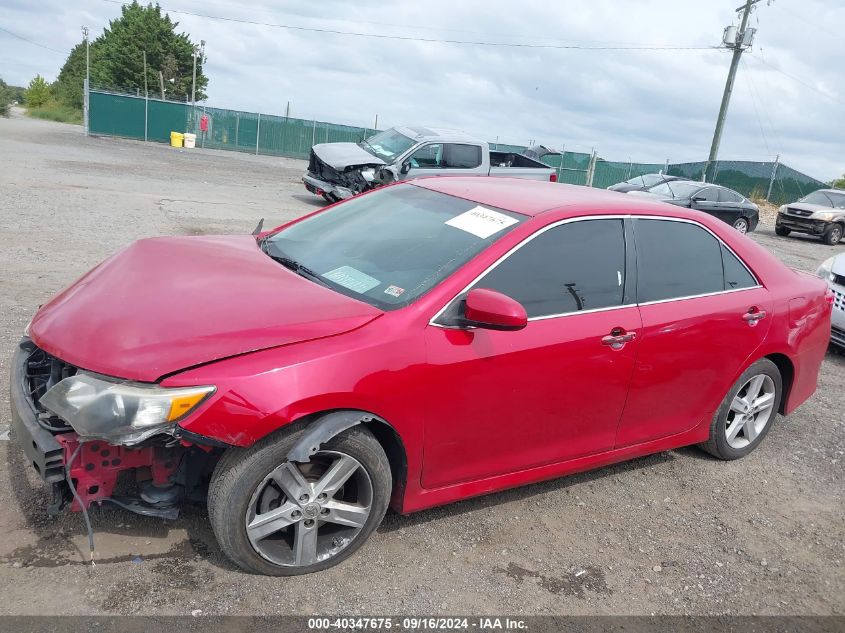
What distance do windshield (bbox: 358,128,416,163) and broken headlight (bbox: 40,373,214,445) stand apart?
38.7ft

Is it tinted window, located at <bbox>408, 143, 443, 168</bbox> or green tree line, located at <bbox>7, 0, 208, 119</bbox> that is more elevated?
green tree line, located at <bbox>7, 0, 208, 119</bbox>

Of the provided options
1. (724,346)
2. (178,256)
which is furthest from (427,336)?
(724,346)

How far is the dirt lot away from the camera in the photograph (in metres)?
2.75

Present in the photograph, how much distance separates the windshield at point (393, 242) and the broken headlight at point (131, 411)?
3.07ft

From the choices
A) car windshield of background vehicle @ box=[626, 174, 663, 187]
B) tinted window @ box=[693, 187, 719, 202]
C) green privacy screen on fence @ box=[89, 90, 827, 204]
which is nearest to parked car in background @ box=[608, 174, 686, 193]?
car windshield of background vehicle @ box=[626, 174, 663, 187]

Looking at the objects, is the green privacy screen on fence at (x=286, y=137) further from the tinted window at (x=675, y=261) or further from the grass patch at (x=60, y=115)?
the grass patch at (x=60, y=115)

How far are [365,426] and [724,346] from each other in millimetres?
2268

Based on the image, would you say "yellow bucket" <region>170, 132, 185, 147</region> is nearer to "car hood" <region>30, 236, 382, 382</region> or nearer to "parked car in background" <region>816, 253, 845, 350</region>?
"parked car in background" <region>816, 253, 845, 350</region>

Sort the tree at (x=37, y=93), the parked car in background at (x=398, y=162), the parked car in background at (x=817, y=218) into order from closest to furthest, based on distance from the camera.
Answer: the parked car in background at (x=398, y=162)
the parked car in background at (x=817, y=218)
the tree at (x=37, y=93)

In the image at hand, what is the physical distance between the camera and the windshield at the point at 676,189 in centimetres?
1730

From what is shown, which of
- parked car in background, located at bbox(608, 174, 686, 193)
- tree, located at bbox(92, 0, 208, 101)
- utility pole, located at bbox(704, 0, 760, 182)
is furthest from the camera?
tree, located at bbox(92, 0, 208, 101)

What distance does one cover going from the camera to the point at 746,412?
441cm

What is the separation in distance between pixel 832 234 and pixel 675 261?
19.7m

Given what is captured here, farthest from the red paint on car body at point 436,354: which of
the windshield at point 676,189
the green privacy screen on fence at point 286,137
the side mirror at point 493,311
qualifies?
the green privacy screen on fence at point 286,137
